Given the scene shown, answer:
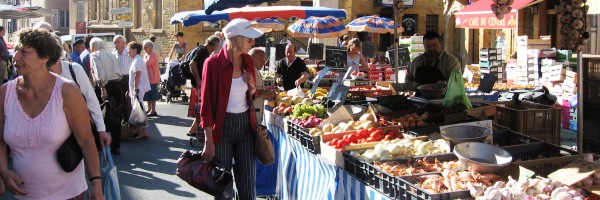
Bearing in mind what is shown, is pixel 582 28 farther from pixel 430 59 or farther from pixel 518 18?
pixel 518 18

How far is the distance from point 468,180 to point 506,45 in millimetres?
16039

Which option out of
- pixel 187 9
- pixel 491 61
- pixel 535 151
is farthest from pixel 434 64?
pixel 187 9

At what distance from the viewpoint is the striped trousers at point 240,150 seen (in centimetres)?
520

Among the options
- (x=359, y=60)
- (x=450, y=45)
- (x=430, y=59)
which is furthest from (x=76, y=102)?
(x=450, y=45)

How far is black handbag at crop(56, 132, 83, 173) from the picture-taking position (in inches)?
143

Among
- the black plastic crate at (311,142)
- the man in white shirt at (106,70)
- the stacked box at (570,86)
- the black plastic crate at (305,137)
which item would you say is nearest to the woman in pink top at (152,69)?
the man in white shirt at (106,70)

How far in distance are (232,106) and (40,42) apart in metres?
1.82

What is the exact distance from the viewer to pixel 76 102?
3689mm

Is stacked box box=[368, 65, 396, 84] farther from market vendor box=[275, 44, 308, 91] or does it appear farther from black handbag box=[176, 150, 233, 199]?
black handbag box=[176, 150, 233, 199]

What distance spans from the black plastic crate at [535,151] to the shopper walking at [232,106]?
1.98 meters

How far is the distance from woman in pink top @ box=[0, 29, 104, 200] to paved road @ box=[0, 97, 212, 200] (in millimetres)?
3508

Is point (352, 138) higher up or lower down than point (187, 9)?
lower down

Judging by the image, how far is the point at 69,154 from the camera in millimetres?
3660

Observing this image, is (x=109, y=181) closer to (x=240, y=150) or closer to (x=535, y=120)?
(x=240, y=150)
